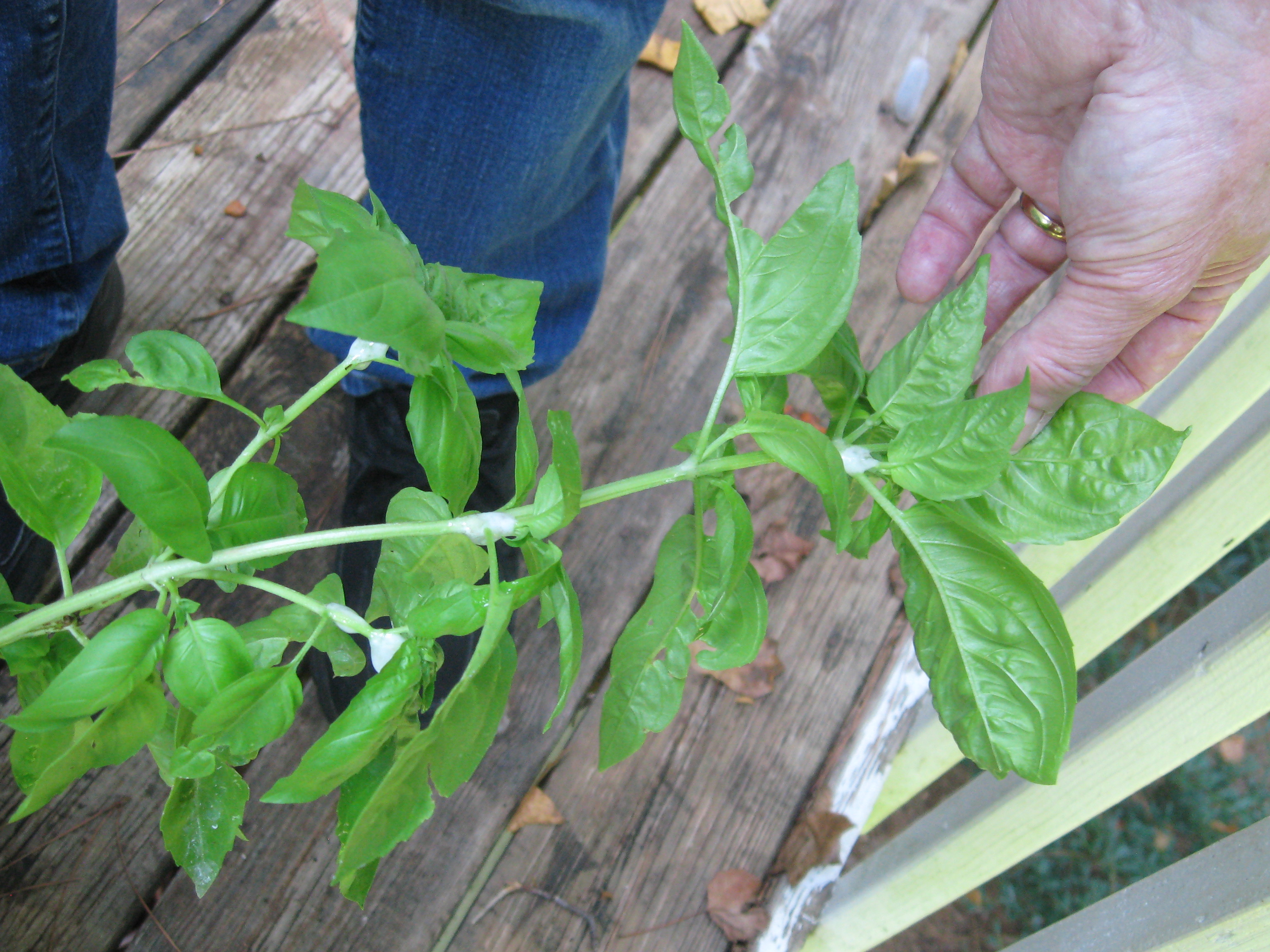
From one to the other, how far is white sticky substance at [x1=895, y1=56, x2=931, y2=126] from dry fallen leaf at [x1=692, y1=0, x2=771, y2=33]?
0.31m

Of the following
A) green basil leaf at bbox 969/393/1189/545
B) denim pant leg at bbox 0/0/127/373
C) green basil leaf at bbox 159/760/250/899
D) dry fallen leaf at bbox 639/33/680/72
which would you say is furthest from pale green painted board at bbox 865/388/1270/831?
denim pant leg at bbox 0/0/127/373

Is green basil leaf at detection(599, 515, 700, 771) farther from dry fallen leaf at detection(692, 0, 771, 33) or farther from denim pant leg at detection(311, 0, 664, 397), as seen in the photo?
dry fallen leaf at detection(692, 0, 771, 33)

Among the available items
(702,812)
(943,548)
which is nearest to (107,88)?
(943,548)

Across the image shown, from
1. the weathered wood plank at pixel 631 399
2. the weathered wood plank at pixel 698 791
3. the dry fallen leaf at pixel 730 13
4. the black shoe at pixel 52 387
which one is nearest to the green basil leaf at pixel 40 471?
the black shoe at pixel 52 387

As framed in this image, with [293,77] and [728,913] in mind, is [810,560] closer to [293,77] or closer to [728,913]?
[728,913]

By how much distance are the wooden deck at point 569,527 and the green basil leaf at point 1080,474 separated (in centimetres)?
76

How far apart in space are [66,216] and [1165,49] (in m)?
1.20

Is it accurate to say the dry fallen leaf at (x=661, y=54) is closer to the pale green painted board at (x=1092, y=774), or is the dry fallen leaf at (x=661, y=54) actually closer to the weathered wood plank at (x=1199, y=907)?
the pale green painted board at (x=1092, y=774)

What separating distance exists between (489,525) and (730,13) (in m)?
1.51

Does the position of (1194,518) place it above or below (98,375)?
above

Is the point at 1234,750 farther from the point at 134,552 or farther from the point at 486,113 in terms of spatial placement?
the point at 134,552

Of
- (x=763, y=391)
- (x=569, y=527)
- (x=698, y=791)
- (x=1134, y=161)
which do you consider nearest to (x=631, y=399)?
(x=569, y=527)

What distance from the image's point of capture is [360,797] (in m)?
0.56

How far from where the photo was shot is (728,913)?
1287 millimetres
